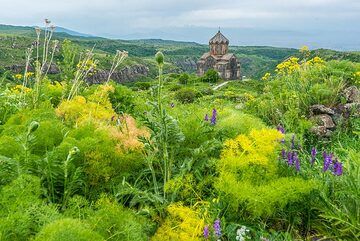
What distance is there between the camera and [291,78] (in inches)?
343

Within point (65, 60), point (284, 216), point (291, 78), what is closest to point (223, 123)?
point (284, 216)

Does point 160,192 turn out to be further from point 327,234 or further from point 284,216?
point 327,234

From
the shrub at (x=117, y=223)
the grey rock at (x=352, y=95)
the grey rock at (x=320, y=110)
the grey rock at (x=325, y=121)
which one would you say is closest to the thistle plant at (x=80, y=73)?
the shrub at (x=117, y=223)

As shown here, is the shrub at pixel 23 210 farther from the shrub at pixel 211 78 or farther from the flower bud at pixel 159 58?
the shrub at pixel 211 78

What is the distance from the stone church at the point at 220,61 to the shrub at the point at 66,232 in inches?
3578

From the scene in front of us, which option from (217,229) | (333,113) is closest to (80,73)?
(217,229)

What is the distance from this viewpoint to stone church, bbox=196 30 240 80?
9269 centimetres

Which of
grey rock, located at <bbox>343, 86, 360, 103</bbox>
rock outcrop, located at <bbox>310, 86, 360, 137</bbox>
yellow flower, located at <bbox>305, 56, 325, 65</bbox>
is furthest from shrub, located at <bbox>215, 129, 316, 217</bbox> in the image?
yellow flower, located at <bbox>305, 56, 325, 65</bbox>

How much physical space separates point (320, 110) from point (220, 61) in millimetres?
87902

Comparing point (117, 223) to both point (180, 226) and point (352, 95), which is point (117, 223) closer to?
point (180, 226)

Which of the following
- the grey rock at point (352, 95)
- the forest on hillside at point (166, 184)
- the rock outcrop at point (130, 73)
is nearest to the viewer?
the forest on hillside at point (166, 184)

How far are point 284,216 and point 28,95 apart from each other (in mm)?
3535

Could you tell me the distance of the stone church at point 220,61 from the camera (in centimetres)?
9269

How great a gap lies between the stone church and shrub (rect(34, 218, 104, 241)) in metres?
90.9
